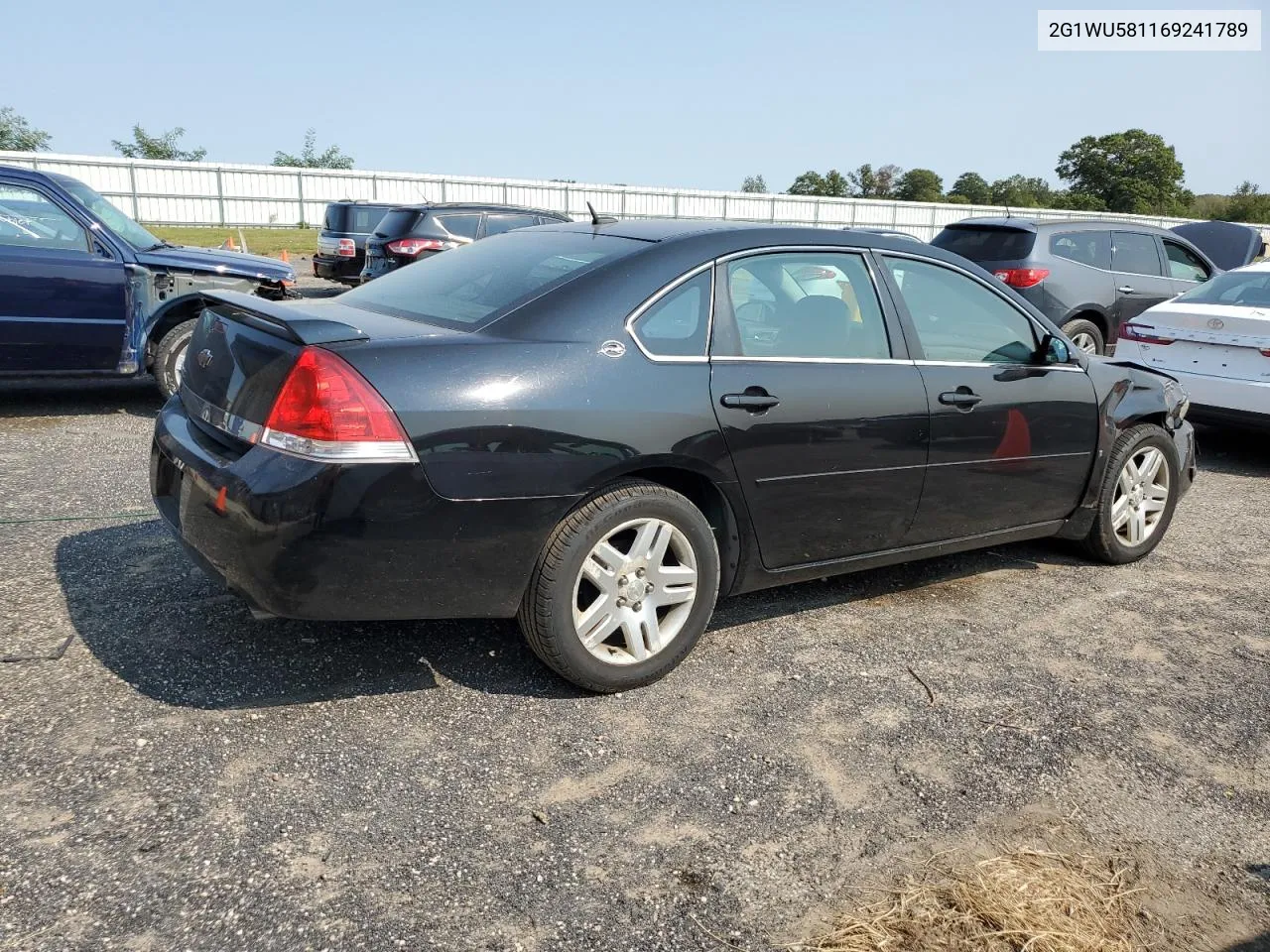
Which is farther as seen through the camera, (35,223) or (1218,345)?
(1218,345)

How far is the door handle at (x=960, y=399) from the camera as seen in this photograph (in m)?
4.23

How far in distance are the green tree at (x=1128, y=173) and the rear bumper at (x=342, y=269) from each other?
2531 inches

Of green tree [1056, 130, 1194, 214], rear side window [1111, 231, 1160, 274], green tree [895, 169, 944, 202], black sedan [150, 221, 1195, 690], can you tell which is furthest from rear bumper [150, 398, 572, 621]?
green tree [895, 169, 944, 202]

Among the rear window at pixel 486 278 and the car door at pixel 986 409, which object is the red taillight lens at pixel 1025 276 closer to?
the car door at pixel 986 409

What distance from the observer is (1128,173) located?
77188mm

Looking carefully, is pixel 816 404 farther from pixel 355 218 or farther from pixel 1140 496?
pixel 355 218

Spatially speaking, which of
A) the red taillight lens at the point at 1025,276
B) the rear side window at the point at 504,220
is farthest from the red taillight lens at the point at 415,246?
the red taillight lens at the point at 1025,276

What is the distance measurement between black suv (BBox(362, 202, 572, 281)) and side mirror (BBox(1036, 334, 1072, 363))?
30.6 feet

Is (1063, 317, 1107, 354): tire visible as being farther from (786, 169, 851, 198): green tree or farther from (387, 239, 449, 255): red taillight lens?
(786, 169, 851, 198): green tree

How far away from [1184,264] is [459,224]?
8.80 m

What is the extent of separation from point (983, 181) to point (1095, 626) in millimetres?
93417

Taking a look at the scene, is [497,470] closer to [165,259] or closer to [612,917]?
[612,917]

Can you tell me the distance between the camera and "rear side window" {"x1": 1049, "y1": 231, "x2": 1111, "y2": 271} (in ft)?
34.7

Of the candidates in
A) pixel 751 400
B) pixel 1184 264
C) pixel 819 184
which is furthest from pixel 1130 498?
pixel 819 184
